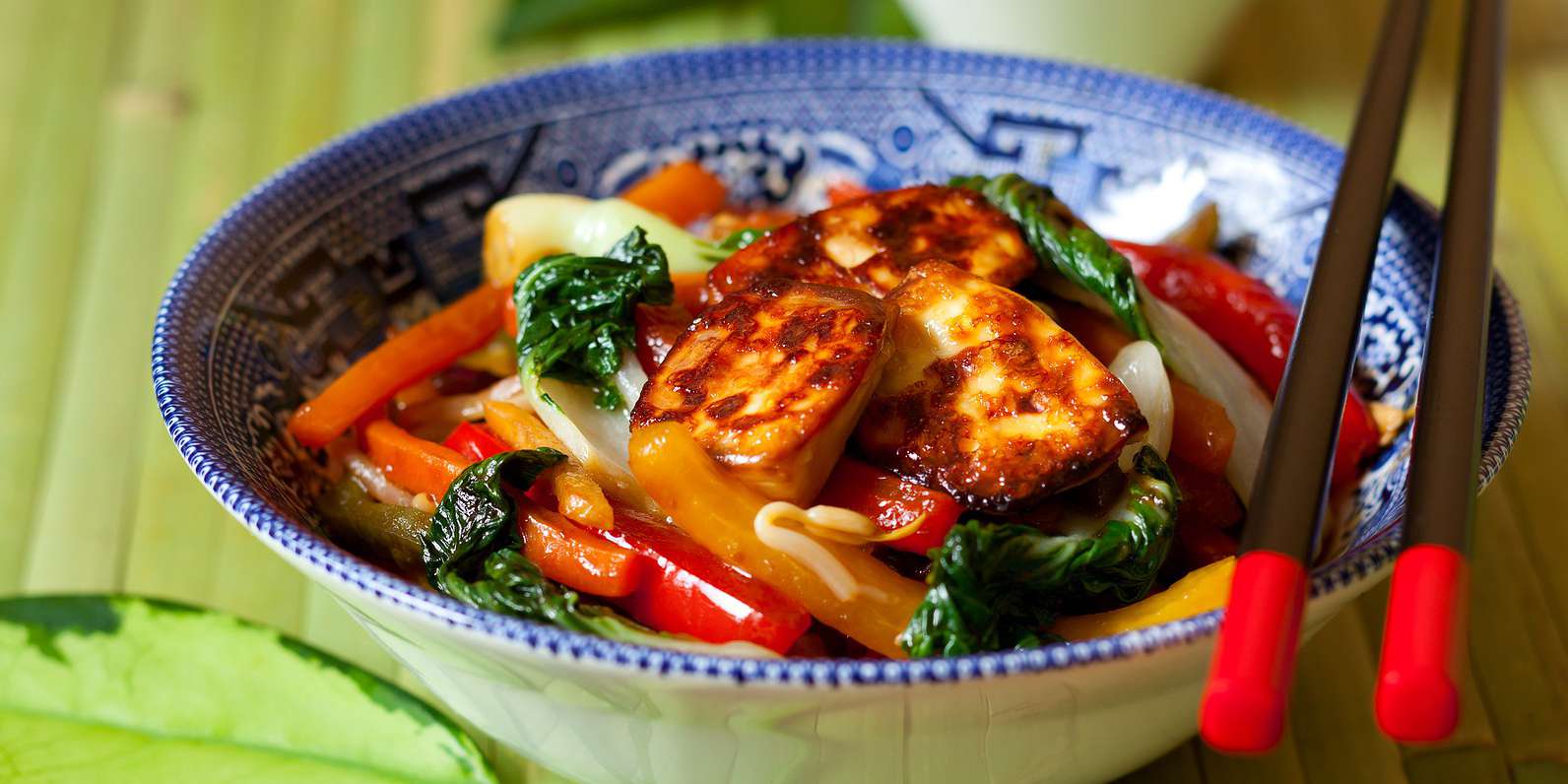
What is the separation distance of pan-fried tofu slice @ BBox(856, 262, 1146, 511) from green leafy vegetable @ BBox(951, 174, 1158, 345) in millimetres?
229

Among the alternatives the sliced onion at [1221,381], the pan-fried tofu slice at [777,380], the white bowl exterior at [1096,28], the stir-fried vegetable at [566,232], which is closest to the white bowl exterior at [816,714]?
the pan-fried tofu slice at [777,380]

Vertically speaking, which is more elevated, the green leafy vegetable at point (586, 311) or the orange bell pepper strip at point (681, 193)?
the orange bell pepper strip at point (681, 193)

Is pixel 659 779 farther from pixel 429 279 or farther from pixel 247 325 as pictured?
pixel 429 279

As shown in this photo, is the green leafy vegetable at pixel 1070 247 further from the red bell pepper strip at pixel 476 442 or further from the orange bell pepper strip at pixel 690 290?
the red bell pepper strip at pixel 476 442

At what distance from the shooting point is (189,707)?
2.36m

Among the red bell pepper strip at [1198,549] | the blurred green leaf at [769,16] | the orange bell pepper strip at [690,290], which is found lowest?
the red bell pepper strip at [1198,549]

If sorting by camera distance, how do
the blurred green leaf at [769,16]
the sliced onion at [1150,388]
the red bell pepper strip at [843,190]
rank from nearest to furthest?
the sliced onion at [1150,388], the red bell pepper strip at [843,190], the blurred green leaf at [769,16]

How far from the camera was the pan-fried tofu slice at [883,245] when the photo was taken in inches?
86.7

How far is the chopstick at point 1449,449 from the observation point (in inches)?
50.9

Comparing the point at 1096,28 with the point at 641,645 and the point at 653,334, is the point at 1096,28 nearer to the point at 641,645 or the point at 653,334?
the point at 653,334

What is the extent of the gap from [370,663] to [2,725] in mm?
594

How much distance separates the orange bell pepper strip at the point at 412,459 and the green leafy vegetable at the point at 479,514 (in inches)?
6.9

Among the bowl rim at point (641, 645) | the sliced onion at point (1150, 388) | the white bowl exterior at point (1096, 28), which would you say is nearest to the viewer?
the bowl rim at point (641, 645)

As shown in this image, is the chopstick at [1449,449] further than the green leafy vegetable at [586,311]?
No
